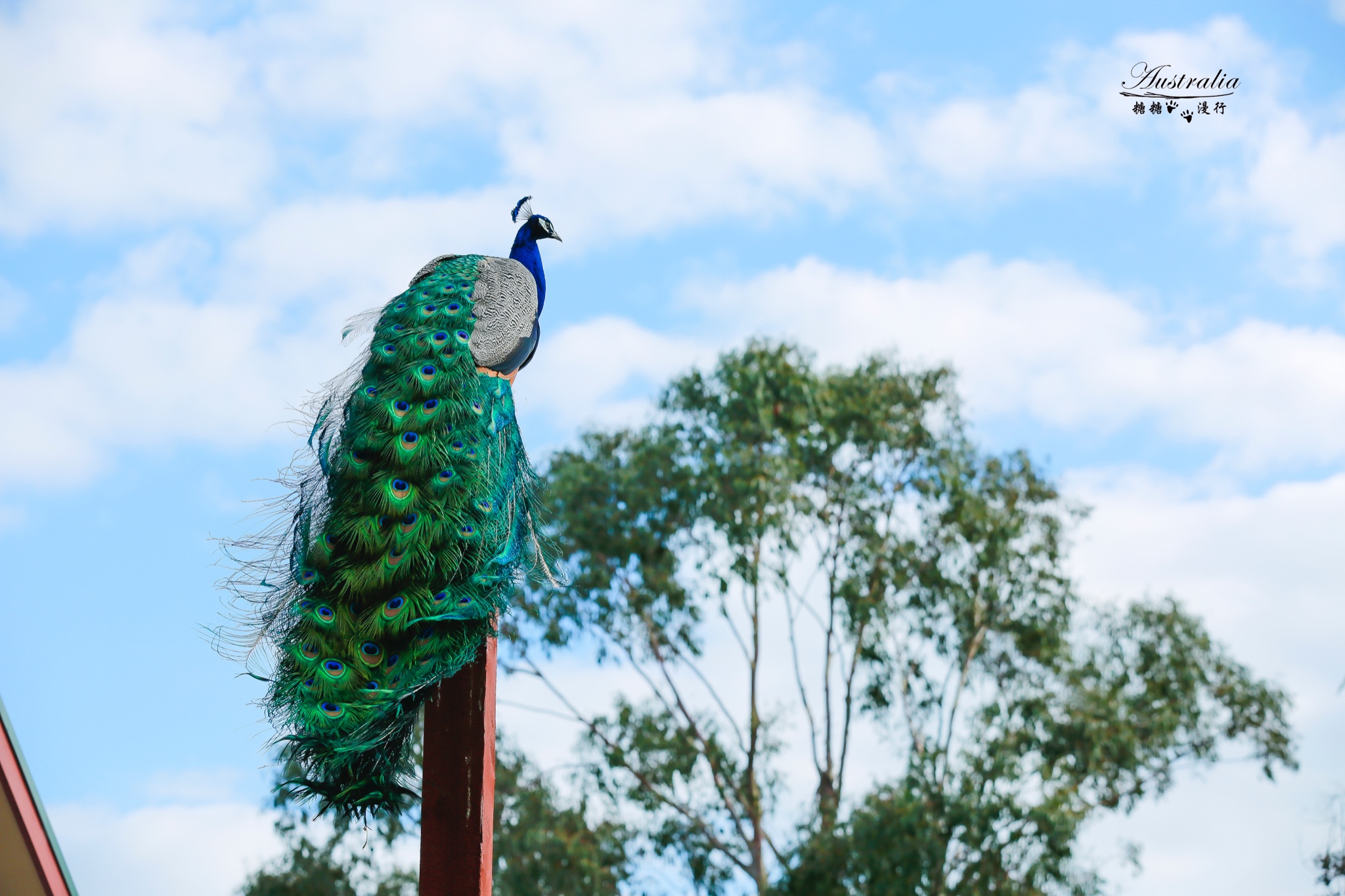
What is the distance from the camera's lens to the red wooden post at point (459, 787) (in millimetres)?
3004

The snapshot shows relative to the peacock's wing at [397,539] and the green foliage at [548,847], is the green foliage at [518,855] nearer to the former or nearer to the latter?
the green foliage at [548,847]

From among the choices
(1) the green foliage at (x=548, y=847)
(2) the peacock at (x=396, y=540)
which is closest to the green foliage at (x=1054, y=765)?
(1) the green foliage at (x=548, y=847)

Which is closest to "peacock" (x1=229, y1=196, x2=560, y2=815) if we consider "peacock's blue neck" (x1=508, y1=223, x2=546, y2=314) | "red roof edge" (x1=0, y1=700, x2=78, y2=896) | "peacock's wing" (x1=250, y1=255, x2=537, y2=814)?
"peacock's wing" (x1=250, y1=255, x2=537, y2=814)

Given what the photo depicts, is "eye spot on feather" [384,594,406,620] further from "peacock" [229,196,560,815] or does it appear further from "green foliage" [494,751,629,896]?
"green foliage" [494,751,629,896]

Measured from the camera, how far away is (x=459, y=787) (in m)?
3.04

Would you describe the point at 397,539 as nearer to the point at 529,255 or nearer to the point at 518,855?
the point at 529,255

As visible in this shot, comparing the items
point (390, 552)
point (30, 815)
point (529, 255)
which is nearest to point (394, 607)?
point (390, 552)

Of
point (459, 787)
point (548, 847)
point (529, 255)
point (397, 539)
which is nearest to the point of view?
point (459, 787)

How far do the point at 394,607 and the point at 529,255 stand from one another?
112 inches

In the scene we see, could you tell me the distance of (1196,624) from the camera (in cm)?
1249

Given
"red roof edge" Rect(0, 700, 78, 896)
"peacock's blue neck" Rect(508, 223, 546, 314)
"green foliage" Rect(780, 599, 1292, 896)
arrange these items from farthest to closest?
"green foliage" Rect(780, 599, 1292, 896)
"peacock's blue neck" Rect(508, 223, 546, 314)
"red roof edge" Rect(0, 700, 78, 896)

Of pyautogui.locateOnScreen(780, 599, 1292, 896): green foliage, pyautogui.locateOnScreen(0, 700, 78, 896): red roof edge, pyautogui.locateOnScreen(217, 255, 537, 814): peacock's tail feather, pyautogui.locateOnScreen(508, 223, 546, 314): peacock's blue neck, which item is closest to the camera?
pyautogui.locateOnScreen(217, 255, 537, 814): peacock's tail feather

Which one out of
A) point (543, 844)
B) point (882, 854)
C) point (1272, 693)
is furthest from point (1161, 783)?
point (543, 844)

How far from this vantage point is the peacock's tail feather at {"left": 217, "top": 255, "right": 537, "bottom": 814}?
286 centimetres
